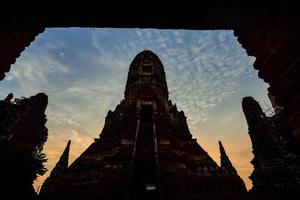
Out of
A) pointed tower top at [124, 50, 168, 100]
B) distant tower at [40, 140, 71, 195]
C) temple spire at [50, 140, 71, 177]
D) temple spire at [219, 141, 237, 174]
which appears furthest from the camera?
pointed tower top at [124, 50, 168, 100]

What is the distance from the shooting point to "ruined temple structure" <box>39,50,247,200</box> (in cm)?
820

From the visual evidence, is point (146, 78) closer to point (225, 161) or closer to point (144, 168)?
point (225, 161)

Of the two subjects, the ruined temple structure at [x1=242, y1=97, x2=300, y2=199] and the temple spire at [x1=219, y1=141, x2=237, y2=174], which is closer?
the ruined temple structure at [x1=242, y1=97, x2=300, y2=199]

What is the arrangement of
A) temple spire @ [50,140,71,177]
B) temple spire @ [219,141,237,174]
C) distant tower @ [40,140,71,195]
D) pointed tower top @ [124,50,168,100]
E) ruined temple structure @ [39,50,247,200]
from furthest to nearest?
pointed tower top @ [124,50,168,100]
temple spire @ [50,140,71,177]
temple spire @ [219,141,237,174]
distant tower @ [40,140,71,195]
ruined temple structure @ [39,50,247,200]

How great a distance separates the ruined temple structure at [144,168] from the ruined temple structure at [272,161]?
1.61 metres

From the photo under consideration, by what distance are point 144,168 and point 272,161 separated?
315 inches

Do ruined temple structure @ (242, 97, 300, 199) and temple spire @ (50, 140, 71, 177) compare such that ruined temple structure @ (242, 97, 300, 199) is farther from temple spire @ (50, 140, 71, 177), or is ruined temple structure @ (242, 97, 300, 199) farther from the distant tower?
temple spire @ (50, 140, 71, 177)

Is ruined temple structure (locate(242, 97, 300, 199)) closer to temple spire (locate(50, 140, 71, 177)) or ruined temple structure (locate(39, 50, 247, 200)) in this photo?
ruined temple structure (locate(39, 50, 247, 200))

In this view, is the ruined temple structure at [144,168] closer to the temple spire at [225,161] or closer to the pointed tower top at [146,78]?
the temple spire at [225,161]

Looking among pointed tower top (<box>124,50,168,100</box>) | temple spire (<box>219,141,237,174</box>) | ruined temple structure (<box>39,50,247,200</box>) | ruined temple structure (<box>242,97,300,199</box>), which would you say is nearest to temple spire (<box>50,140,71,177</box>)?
ruined temple structure (<box>39,50,247,200</box>)

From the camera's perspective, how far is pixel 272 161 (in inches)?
474

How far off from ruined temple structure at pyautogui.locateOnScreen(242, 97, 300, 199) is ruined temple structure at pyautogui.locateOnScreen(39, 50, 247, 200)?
63.4 inches

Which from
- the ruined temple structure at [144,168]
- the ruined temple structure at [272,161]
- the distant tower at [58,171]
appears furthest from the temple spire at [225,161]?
the distant tower at [58,171]

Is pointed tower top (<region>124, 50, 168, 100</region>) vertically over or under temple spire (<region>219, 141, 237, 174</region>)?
over
